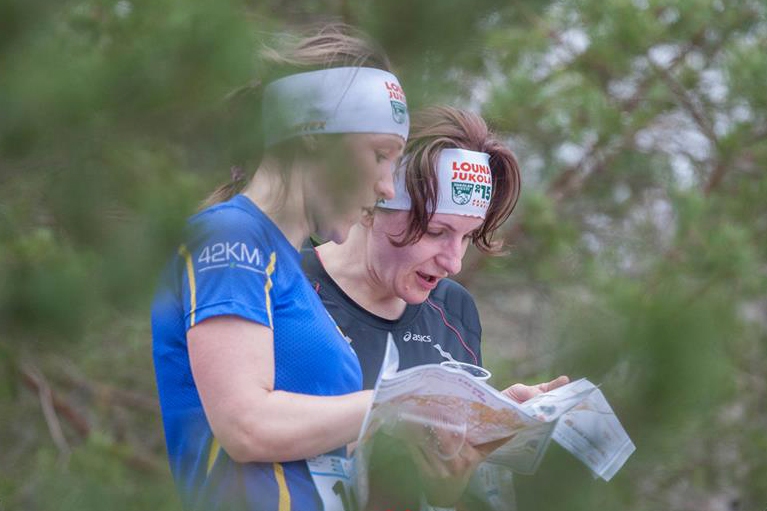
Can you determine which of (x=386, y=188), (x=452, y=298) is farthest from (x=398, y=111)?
(x=452, y=298)

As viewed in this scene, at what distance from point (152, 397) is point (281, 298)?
15.6ft

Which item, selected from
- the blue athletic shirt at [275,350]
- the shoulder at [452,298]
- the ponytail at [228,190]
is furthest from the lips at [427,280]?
the ponytail at [228,190]

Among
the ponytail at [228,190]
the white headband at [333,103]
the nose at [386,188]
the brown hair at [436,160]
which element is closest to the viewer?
the white headband at [333,103]

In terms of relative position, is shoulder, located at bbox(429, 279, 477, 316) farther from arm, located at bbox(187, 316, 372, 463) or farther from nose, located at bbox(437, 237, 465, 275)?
arm, located at bbox(187, 316, 372, 463)

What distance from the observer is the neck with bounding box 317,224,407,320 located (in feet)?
8.52

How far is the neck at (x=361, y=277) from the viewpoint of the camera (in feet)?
8.52

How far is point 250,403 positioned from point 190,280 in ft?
1.16

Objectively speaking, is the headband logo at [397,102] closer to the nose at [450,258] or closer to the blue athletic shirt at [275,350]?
the blue athletic shirt at [275,350]

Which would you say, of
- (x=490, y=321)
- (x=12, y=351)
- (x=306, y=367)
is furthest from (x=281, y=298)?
(x=490, y=321)

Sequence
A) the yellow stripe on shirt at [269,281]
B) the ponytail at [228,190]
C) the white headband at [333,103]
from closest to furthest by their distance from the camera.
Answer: the white headband at [333,103] → the ponytail at [228,190] → the yellow stripe on shirt at [269,281]

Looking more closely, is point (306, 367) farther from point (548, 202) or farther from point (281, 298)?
point (548, 202)

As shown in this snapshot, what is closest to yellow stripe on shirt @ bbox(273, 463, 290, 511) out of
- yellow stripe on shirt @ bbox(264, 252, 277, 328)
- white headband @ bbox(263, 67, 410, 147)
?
yellow stripe on shirt @ bbox(264, 252, 277, 328)

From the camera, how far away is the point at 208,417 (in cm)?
171

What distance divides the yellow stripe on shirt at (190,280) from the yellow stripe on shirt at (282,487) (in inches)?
11.6
